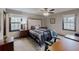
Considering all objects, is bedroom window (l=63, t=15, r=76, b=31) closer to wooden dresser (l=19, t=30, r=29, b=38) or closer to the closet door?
the closet door

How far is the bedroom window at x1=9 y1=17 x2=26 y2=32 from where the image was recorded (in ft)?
5.39

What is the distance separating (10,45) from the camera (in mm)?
1630

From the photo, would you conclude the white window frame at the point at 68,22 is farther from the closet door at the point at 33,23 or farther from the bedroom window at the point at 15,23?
the bedroom window at the point at 15,23

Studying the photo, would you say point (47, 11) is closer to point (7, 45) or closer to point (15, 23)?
point (15, 23)

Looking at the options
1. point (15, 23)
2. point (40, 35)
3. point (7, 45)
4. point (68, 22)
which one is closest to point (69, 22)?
point (68, 22)

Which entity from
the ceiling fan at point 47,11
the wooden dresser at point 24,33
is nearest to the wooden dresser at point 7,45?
the wooden dresser at point 24,33

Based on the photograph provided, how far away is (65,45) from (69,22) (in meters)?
0.43

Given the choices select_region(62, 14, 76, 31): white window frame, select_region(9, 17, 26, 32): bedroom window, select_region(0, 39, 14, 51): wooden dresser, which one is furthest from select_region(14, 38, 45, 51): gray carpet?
select_region(62, 14, 76, 31): white window frame

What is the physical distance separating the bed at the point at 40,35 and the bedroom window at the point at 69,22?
0.35 metres

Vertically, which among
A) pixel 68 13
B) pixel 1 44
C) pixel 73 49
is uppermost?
pixel 68 13
